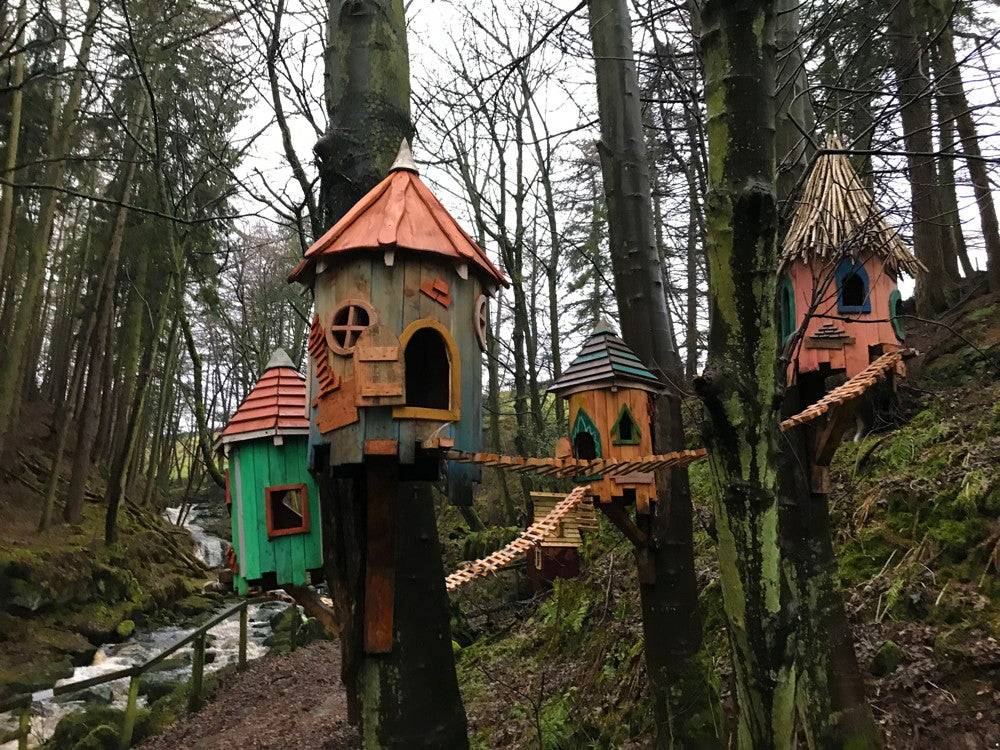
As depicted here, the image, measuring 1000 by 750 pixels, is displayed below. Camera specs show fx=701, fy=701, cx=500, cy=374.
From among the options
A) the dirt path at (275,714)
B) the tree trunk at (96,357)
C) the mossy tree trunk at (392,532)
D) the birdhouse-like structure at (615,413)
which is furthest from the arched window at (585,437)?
the tree trunk at (96,357)

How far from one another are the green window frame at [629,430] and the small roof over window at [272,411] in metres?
1.73

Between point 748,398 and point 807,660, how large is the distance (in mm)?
914

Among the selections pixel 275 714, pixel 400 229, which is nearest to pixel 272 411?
pixel 400 229

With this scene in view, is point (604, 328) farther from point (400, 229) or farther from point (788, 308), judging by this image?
point (400, 229)

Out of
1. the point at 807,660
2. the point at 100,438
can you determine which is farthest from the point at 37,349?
the point at 807,660

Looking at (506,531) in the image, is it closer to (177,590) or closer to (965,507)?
(965,507)

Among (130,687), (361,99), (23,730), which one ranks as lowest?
(130,687)

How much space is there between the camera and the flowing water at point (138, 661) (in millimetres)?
9330

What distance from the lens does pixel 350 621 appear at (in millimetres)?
3367

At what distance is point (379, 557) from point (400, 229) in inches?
55.2

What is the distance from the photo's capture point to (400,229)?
2881 millimetres

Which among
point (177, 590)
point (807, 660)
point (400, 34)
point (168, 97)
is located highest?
point (168, 97)

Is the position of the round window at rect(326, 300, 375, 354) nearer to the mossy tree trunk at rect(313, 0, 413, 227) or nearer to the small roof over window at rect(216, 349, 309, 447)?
the small roof over window at rect(216, 349, 309, 447)

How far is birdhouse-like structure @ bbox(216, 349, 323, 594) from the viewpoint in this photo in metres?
3.65
